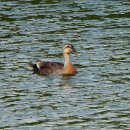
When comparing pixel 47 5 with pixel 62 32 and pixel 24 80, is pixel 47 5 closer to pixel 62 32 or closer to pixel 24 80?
pixel 62 32

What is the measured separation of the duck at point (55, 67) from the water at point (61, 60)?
1.00 ft

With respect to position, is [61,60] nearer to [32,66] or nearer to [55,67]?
[55,67]

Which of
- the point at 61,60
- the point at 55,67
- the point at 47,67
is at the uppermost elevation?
the point at 61,60

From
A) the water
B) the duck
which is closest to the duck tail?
the duck

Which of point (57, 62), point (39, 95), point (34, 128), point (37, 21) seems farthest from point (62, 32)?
point (34, 128)

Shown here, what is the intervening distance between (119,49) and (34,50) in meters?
3.08

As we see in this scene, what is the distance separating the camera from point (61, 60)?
3091 centimetres

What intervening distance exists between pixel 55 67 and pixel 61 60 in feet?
6.64

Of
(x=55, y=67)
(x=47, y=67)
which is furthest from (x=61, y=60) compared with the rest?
(x=55, y=67)

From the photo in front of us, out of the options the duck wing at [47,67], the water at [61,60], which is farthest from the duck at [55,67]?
the water at [61,60]

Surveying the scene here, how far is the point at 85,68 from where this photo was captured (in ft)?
93.8

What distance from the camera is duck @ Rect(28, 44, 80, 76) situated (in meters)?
28.8

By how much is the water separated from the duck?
0.30 meters

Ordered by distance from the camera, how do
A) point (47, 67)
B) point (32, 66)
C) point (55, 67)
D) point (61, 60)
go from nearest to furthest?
1. point (32, 66)
2. point (55, 67)
3. point (47, 67)
4. point (61, 60)
